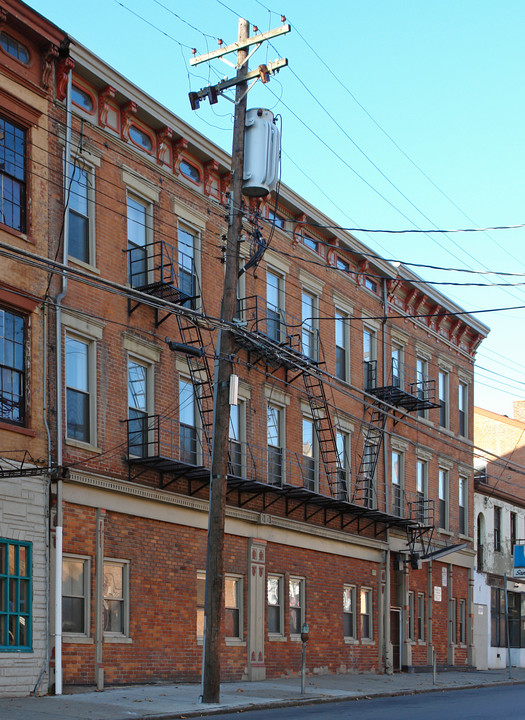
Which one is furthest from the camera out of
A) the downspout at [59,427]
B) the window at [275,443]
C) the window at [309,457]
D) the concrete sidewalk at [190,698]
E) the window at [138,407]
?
the window at [309,457]

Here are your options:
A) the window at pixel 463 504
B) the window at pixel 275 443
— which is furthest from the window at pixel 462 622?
the window at pixel 275 443

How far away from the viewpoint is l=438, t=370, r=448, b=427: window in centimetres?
3766

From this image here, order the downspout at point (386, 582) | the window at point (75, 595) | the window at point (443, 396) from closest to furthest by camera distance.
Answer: the window at point (75, 595) → the downspout at point (386, 582) → the window at point (443, 396)

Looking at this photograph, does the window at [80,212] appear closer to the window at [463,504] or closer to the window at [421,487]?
the window at [421,487]

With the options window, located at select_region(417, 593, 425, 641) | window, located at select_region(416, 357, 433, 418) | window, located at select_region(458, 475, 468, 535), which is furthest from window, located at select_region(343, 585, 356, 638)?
window, located at select_region(458, 475, 468, 535)

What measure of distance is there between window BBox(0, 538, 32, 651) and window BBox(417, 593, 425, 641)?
19.0 metres

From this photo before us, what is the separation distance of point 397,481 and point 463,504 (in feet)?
21.3

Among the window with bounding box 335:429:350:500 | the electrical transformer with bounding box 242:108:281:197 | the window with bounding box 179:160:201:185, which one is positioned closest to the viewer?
the electrical transformer with bounding box 242:108:281:197

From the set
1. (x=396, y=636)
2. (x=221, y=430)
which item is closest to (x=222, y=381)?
(x=221, y=430)

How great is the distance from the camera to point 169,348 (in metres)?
22.8

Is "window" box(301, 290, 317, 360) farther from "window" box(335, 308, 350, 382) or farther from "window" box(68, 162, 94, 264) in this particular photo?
"window" box(68, 162, 94, 264)

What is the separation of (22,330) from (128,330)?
3.25 metres

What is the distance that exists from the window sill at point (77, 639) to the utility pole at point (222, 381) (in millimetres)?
2572

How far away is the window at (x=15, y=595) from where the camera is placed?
17516 millimetres
